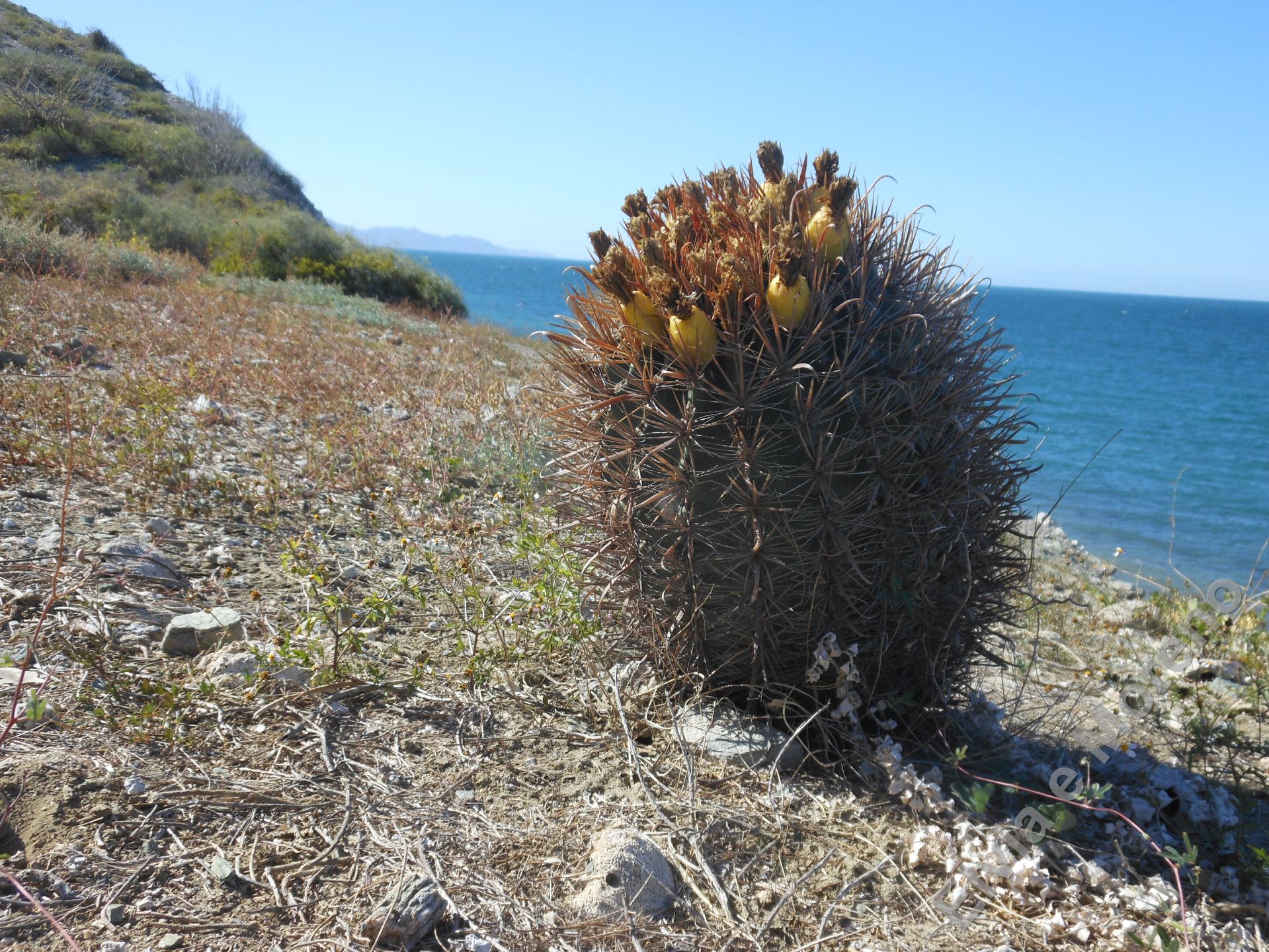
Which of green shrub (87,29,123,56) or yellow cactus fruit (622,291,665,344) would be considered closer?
yellow cactus fruit (622,291,665,344)

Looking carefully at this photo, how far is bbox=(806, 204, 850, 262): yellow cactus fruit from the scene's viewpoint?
2551 mm

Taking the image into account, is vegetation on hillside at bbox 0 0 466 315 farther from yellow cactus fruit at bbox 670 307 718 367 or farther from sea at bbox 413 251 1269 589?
yellow cactus fruit at bbox 670 307 718 367

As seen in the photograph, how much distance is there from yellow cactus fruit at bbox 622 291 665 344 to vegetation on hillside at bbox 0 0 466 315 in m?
9.17

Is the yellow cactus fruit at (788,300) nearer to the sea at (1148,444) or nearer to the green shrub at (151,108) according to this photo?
the sea at (1148,444)

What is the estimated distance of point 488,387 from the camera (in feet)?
23.1

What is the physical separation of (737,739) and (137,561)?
2.72 meters

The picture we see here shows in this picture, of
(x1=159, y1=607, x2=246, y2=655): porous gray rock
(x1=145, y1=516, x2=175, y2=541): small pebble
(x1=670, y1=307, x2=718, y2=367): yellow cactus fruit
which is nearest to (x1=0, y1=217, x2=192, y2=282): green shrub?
(x1=145, y1=516, x2=175, y2=541): small pebble

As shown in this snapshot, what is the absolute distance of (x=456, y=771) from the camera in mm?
2713

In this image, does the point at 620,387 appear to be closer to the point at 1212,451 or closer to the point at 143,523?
the point at 143,523

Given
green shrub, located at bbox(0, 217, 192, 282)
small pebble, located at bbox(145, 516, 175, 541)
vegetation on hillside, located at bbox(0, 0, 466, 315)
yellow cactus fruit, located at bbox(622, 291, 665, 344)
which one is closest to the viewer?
yellow cactus fruit, located at bbox(622, 291, 665, 344)

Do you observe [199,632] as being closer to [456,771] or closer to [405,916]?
[456,771]

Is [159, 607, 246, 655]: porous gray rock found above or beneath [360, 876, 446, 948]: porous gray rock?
above

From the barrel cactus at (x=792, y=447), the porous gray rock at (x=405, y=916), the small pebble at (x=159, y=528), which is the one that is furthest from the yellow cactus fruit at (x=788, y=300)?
the small pebble at (x=159, y=528)

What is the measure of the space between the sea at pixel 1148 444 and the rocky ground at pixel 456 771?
1.09 m
